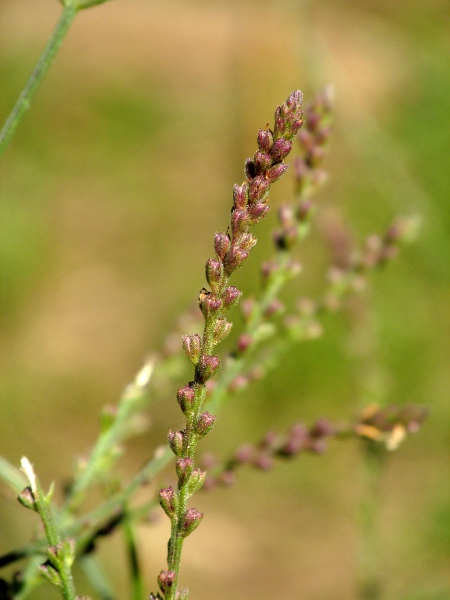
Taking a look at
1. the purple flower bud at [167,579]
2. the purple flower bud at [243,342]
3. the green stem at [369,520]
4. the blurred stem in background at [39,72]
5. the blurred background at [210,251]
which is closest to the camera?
the purple flower bud at [167,579]

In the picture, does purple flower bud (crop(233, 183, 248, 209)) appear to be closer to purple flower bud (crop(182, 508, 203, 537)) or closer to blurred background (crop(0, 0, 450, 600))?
purple flower bud (crop(182, 508, 203, 537))

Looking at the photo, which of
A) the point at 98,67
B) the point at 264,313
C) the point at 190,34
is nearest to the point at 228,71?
the point at 190,34

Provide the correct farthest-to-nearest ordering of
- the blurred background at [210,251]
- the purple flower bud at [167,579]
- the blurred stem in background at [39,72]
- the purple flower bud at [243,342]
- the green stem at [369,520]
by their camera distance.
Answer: the blurred background at [210,251]
the green stem at [369,520]
the purple flower bud at [243,342]
the blurred stem in background at [39,72]
the purple flower bud at [167,579]

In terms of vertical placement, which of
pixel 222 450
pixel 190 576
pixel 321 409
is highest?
pixel 321 409

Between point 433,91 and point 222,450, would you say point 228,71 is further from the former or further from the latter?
point 222,450

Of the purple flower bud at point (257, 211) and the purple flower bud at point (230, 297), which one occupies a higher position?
the purple flower bud at point (257, 211)

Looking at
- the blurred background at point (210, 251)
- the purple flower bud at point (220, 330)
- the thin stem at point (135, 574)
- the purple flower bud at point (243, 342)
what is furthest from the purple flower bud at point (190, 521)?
the blurred background at point (210, 251)

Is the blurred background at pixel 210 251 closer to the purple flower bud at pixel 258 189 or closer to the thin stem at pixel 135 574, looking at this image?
the thin stem at pixel 135 574
